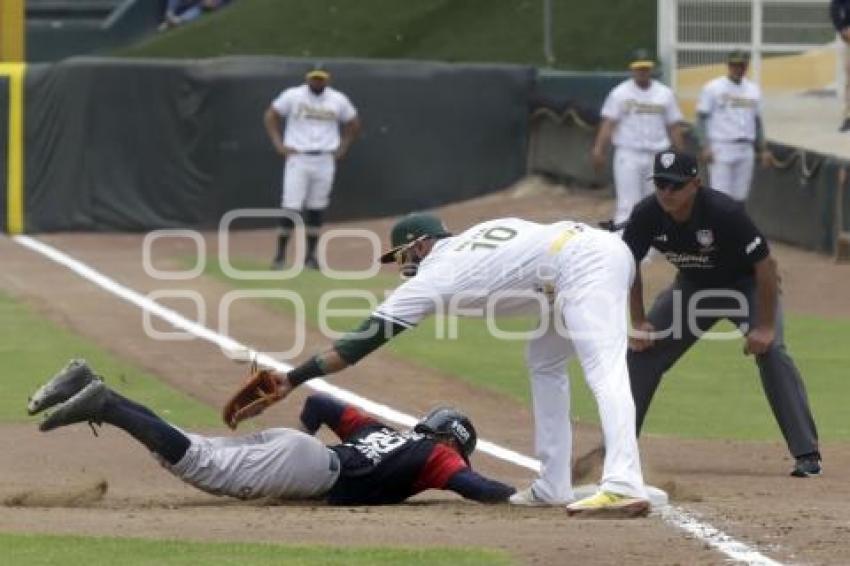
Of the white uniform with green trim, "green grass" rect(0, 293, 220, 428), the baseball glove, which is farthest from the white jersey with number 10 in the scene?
"green grass" rect(0, 293, 220, 428)

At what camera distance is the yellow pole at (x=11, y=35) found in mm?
25641

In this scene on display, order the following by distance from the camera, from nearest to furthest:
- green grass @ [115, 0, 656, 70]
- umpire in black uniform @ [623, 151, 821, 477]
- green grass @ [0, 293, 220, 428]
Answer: umpire in black uniform @ [623, 151, 821, 477] < green grass @ [0, 293, 220, 428] < green grass @ [115, 0, 656, 70]

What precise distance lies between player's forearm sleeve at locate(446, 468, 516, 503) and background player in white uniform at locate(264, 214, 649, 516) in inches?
19.4

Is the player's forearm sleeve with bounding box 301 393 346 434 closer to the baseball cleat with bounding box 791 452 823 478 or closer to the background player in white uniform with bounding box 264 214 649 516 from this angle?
the background player in white uniform with bounding box 264 214 649 516

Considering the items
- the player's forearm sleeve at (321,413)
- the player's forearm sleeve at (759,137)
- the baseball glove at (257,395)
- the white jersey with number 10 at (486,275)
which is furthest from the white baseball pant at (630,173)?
the baseball glove at (257,395)

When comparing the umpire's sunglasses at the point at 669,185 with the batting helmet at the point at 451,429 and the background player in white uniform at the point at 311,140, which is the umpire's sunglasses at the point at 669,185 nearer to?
the batting helmet at the point at 451,429

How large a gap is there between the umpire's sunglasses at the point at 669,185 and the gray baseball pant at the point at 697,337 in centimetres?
80

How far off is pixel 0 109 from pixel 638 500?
54.4 feet

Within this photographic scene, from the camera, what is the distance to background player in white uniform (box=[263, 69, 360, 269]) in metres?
21.3

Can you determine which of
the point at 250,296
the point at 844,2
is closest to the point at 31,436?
the point at 250,296

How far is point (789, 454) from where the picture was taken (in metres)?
11.3

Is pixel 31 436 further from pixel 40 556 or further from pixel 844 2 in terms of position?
pixel 844 2

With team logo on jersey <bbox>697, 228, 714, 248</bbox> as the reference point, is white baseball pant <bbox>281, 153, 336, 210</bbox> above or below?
below

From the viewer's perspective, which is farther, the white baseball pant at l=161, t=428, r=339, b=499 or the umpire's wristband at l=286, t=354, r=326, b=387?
the white baseball pant at l=161, t=428, r=339, b=499
